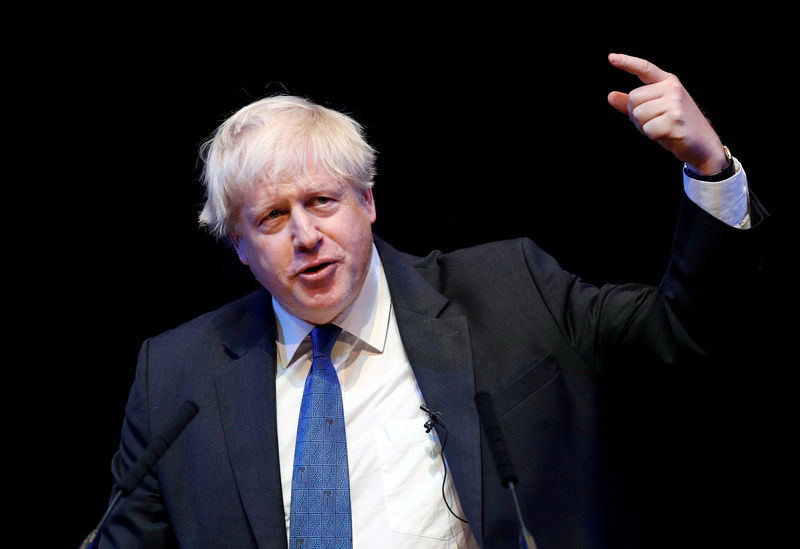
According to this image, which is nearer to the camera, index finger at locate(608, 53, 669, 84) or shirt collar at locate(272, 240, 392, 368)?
index finger at locate(608, 53, 669, 84)

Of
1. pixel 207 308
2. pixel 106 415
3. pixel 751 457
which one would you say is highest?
pixel 207 308

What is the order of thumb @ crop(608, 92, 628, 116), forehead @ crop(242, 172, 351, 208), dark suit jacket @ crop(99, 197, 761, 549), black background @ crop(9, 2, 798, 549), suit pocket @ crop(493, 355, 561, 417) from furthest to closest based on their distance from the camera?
A: black background @ crop(9, 2, 798, 549), forehead @ crop(242, 172, 351, 208), suit pocket @ crop(493, 355, 561, 417), dark suit jacket @ crop(99, 197, 761, 549), thumb @ crop(608, 92, 628, 116)

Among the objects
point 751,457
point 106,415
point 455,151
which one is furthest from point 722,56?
point 106,415

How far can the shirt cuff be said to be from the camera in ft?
5.50

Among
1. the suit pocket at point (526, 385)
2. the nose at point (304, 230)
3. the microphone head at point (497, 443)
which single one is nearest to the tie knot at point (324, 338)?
the nose at point (304, 230)

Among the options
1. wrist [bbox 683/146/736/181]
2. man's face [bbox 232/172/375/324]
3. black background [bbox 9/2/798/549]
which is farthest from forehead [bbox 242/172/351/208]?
wrist [bbox 683/146/736/181]

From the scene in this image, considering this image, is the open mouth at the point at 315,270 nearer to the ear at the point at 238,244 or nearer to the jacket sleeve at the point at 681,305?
the ear at the point at 238,244

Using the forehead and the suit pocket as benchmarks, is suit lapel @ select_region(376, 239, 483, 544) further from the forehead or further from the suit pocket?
the forehead

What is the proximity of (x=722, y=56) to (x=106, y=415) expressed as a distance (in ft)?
6.94

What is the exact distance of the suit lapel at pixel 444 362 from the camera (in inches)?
74.2

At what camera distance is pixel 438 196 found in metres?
2.63

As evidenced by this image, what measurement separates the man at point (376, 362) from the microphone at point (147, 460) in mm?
333

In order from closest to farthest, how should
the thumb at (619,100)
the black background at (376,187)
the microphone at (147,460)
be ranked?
the microphone at (147,460) → the thumb at (619,100) → the black background at (376,187)

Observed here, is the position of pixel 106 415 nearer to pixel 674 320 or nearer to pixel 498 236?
pixel 498 236
